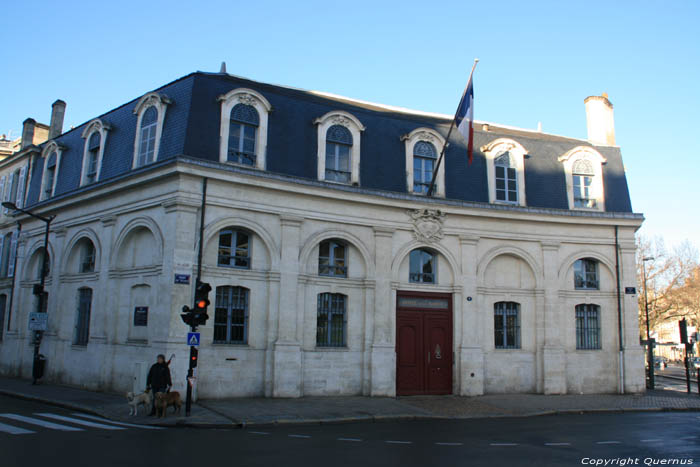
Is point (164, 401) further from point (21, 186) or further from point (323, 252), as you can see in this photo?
point (21, 186)

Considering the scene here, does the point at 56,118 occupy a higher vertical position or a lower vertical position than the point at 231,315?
higher

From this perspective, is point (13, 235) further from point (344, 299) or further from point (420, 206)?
point (420, 206)

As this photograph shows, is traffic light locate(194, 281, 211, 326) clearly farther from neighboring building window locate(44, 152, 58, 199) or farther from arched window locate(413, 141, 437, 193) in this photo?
neighboring building window locate(44, 152, 58, 199)

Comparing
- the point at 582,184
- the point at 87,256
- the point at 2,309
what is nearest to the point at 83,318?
the point at 87,256

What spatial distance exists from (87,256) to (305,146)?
9283 mm

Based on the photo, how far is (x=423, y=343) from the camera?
850 inches

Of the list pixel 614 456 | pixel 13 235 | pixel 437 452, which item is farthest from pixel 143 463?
pixel 13 235

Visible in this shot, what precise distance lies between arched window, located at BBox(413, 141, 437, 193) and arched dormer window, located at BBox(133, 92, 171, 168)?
8.89 m

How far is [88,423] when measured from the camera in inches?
522

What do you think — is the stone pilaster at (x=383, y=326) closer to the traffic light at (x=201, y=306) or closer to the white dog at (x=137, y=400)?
the traffic light at (x=201, y=306)

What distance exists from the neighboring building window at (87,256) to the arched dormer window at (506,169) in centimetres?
1511

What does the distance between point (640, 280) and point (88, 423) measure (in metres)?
41.2

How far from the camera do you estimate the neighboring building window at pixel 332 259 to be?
20.7 metres

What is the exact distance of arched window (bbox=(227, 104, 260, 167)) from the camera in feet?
63.6
